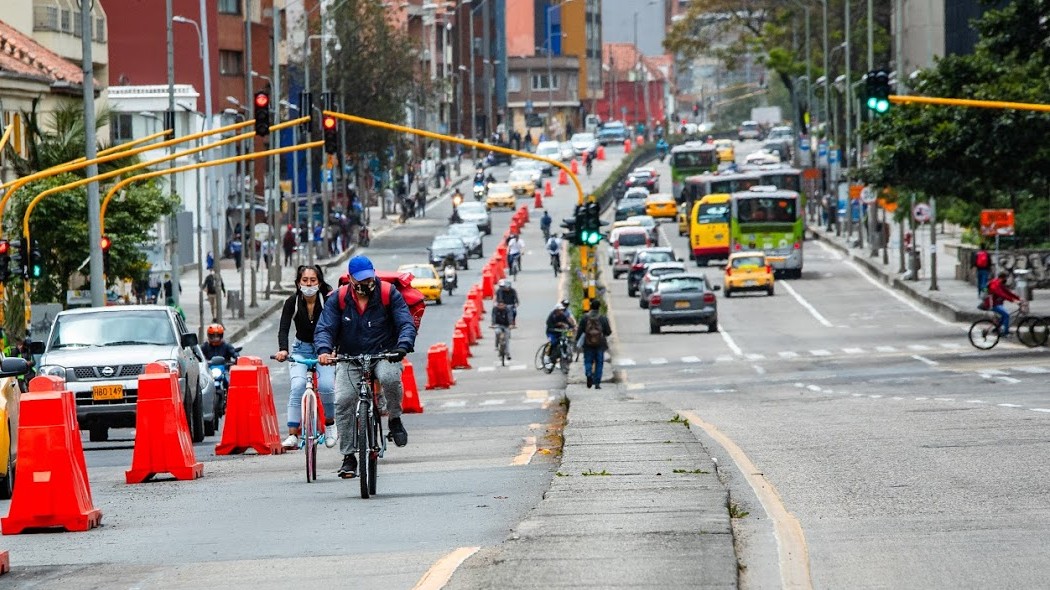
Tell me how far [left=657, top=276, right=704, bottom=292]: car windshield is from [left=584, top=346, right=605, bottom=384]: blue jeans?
17.4 m

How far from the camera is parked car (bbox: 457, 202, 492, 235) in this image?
101m

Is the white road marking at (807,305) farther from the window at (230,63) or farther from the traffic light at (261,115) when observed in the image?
the window at (230,63)

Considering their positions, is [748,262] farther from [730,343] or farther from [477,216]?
[477,216]

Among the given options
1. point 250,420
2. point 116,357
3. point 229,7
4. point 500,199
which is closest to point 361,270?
point 250,420

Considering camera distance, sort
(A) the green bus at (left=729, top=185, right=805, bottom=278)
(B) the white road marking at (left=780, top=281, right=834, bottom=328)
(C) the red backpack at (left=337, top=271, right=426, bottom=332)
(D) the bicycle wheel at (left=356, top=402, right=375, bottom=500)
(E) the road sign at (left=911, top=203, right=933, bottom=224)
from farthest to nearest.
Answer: (A) the green bus at (left=729, top=185, right=805, bottom=278) < (E) the road sign at (left=911, top=203, right=933, bottom=224) < (B) the white road marking at (left=780, top=281, right=834, bottom=328) < (C) the red backpack at (left=337, top=271, right=426, bottom=332) < (D) the bicycle wheel at (left=356, top=402, right=375, bottom=500)

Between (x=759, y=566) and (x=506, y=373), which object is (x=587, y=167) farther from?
(x=759, y=566)

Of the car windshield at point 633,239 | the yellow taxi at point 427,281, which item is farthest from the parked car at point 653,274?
the car windshield at point 633,239

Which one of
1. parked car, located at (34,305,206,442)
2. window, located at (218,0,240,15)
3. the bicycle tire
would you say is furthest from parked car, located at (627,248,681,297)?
the bicycle tire

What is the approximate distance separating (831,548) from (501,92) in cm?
17601

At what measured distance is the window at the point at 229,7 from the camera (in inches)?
3858

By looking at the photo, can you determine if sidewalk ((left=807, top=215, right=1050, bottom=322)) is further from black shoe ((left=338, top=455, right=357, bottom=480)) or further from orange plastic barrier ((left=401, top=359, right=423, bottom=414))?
black shoe ((left=338, top=455, right=357, bottom=480))

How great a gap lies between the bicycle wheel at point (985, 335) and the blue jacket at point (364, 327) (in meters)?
28.9

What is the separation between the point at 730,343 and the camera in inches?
2009

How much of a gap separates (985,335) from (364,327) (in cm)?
2947
